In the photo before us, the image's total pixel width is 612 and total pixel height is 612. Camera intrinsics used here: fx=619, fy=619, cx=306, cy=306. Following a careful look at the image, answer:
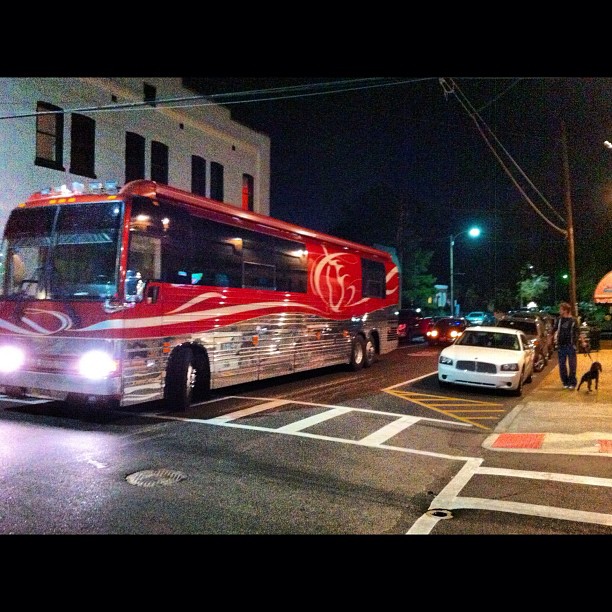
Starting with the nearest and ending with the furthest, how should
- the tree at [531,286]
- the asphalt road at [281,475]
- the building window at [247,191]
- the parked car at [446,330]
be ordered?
the asphalt road at [281,475] < the parked car at [446,330] < the building window at [247,191] < the tree at [531,286]

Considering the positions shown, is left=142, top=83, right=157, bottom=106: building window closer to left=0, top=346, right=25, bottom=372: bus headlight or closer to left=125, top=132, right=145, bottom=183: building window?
left=125, top=132, right=145, bottom=183: building window

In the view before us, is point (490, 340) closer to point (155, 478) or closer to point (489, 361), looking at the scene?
point (489, 361)

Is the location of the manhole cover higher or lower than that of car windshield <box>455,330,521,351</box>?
lower

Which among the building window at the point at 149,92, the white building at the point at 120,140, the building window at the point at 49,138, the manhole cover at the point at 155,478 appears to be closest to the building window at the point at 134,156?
the white building at the point at 120,140

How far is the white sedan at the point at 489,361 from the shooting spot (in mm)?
13375

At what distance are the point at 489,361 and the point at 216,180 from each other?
17.9 m

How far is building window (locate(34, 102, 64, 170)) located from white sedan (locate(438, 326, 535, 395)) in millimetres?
13465

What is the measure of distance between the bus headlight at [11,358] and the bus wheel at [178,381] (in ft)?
7.46

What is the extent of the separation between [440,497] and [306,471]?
1586 mm

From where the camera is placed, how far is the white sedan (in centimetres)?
1338

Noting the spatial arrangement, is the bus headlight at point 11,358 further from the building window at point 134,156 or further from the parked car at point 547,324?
the parked car at point 547,324

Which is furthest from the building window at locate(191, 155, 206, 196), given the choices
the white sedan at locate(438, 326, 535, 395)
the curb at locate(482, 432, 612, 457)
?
the curb at locate(482, 432, 612, 457)
